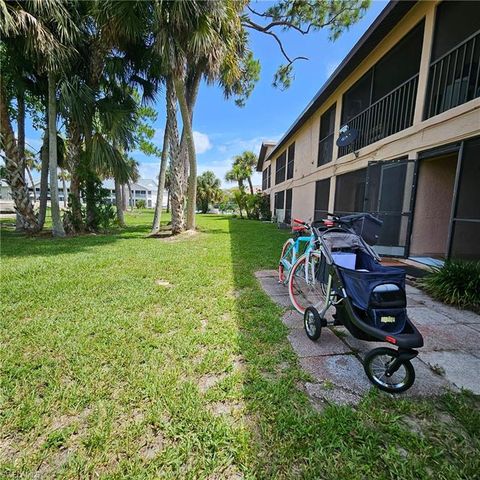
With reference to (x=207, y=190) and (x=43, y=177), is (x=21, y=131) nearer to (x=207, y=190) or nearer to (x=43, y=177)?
(x=43, y=177)

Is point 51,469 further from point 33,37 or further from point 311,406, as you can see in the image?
point 33,37

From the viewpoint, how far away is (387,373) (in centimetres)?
194

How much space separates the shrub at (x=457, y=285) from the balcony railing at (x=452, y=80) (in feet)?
10.9

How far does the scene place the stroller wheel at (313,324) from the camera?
2555 millimetres

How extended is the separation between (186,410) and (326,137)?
1070cm

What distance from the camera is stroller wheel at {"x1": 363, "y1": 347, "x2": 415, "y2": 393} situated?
1886 millimetres

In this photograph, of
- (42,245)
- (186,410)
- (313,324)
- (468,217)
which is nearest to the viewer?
(186,410)

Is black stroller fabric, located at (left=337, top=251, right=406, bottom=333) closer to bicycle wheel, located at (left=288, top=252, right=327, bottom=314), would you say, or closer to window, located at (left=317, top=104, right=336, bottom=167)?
bicycle wheel, located at (left=288, top=252, right=327, bottom=314)

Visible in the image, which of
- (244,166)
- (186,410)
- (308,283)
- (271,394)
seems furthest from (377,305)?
(244,166)

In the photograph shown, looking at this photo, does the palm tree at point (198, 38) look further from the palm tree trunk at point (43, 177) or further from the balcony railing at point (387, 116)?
the palm tree trunk at point (43, 177)

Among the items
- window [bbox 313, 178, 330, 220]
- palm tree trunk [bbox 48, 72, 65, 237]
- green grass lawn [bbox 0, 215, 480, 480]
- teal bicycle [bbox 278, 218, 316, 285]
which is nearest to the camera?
green grass lawn [bbox 0, 215, 480, 480]

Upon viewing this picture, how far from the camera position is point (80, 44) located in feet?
26.5

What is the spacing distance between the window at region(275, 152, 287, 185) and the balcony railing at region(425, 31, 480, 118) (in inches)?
486

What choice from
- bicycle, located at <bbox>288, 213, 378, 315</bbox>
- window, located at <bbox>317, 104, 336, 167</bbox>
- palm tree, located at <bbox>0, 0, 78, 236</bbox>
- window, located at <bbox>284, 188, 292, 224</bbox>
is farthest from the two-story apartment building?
palm tree, located at <bbox>0, 0, 78, 236</bbox>
